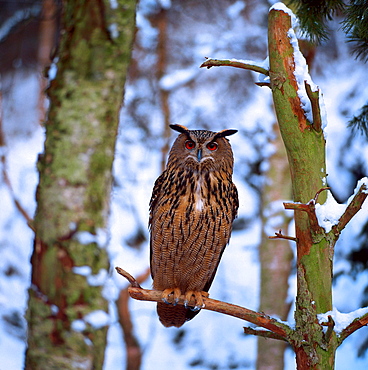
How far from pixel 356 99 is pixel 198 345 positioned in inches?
112

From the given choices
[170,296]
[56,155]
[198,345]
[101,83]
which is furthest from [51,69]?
[198,345]

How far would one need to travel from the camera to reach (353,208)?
1321 millimetres

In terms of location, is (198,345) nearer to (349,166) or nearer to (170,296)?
(349,166)

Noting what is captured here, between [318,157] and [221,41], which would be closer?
[318,157]

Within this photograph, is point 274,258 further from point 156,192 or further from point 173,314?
point 156,192

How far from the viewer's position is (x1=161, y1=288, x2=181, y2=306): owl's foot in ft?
6.49

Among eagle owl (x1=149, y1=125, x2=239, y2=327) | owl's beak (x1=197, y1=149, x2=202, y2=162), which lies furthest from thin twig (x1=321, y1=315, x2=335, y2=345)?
owl's beak (x1=197, y1=149, x2=202, y2=162)

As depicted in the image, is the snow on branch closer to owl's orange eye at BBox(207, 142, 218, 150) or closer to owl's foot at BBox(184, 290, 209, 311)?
owl's foot at BBox(184, 290, 209, 311)

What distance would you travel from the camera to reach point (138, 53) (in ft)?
15.8

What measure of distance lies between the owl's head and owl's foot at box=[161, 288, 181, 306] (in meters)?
0.58

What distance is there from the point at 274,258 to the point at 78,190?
1791mm

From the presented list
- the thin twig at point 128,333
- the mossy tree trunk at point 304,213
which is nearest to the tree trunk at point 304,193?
the mossy tree trunk at point 304,213

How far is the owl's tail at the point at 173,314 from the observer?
6.95 ft

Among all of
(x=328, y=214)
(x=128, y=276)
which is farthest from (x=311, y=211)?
(x=128, y=276)
